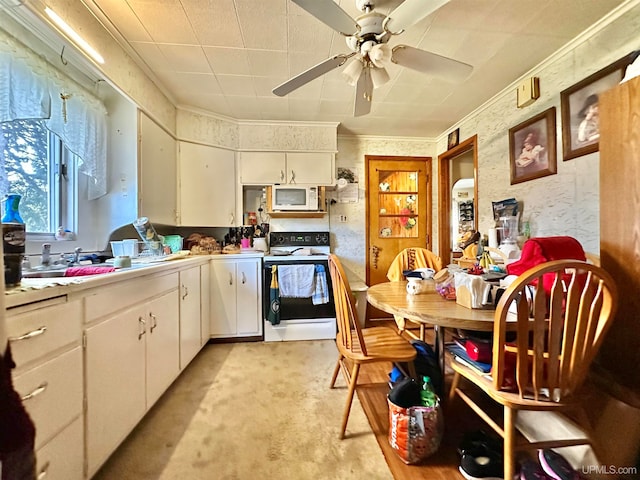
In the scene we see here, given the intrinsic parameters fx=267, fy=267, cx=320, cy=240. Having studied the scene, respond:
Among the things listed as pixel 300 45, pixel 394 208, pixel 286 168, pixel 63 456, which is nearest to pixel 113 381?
pixel 63 456

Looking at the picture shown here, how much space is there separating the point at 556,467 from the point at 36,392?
195 centimetres

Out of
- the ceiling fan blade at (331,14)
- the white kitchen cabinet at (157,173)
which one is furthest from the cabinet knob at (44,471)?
the ceiling fan blade at (331,14)

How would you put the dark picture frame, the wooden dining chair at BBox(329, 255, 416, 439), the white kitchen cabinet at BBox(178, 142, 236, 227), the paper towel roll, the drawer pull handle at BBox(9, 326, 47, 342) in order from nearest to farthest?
the drawer pull handle at BBox(9, 326, 47, 342)
the wooden dining chair at BBox(329, 255, 416, 439)
the paper towel roll
the white kitchen cabinet at BBox(178, 142, 236, 227)
the dark picture frame

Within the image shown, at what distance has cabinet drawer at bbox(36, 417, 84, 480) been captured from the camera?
89cm

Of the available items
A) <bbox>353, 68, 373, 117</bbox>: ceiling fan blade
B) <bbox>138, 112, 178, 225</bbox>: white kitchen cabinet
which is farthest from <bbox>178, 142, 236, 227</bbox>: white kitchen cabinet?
<bbox>353, 68, 373, 117</bbox>: ceiling fan blade

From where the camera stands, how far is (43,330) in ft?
2.95

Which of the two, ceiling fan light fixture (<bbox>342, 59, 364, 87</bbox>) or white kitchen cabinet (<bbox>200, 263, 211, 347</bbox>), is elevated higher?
ceiling fan light fixture (<bbox>342, 59, 364, 87</bbox>)

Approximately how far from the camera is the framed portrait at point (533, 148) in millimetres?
A: 2059

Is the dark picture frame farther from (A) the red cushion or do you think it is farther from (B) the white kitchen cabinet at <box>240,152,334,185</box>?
(A) the red cushion

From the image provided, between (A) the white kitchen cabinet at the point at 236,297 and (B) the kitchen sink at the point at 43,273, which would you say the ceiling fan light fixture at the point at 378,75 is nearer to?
(A) the white kitchen cabinet at the point at 236,297

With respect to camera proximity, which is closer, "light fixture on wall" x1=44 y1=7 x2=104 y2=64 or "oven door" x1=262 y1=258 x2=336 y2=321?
"light fixture on wall" x1=44 y1=7 x2=104 y2=64

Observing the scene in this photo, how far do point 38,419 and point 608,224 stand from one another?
90.7 inches

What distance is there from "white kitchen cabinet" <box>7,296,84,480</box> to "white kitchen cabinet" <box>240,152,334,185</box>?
7.62ft

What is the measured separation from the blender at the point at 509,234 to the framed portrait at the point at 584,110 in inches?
23.8
